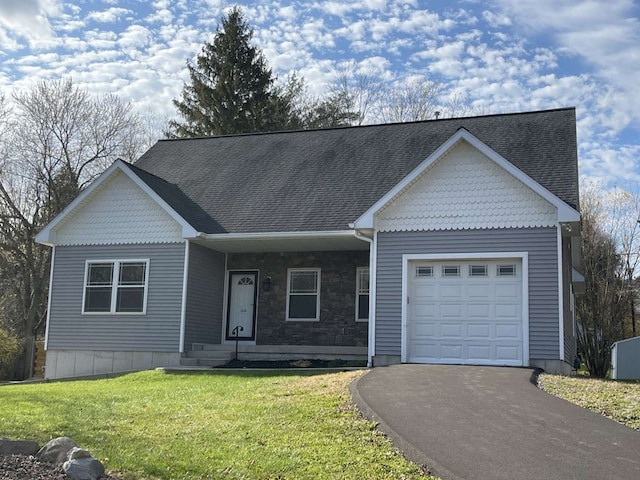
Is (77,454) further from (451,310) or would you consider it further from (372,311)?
(451,310)

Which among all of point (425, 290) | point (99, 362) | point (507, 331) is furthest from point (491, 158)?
point (99, 362)

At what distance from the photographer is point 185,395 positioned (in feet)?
34.4

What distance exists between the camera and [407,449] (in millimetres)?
6430

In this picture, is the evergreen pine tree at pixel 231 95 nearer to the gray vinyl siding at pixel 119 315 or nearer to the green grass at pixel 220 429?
the gray vinyl siding at pixel 119 315

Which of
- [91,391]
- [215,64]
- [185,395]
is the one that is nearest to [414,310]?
[185,395]

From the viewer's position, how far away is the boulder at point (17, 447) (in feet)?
20.8

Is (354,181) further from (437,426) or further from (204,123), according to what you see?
(204,123)

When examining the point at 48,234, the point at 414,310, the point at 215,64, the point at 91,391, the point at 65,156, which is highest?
the point at 215,64

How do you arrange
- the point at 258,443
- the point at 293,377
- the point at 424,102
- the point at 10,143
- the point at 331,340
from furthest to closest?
the point at 424,102, the point at 10,143, the point at 331,340, the point at 293,377, the point at 258,443

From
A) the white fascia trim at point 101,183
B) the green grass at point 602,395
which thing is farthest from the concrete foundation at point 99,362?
the green grass at point 602,395

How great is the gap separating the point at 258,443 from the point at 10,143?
85.3ft

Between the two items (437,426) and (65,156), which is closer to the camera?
(437,426)

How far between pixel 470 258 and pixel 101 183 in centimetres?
969

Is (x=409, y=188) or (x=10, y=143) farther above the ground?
(x=10, y=143)
